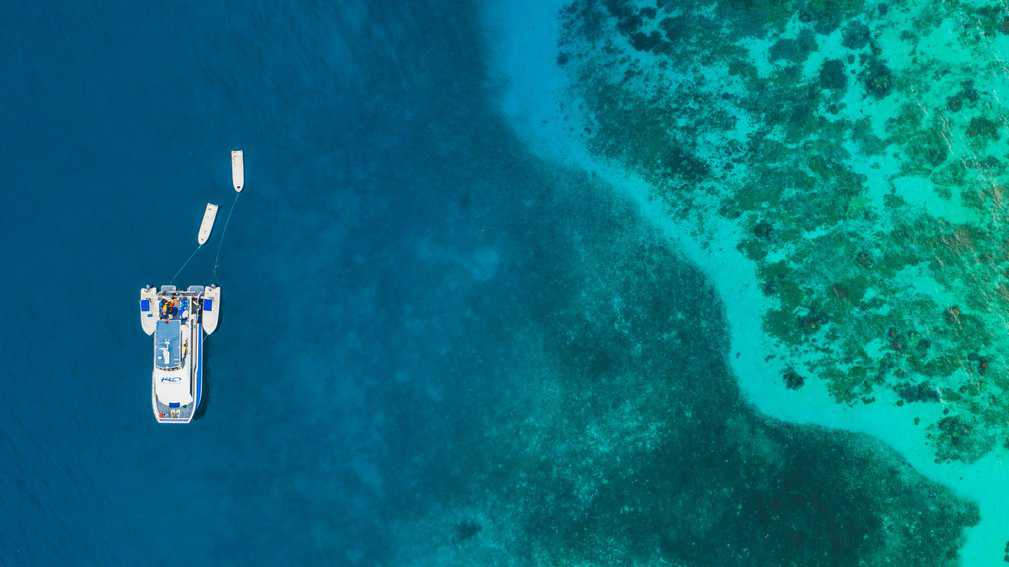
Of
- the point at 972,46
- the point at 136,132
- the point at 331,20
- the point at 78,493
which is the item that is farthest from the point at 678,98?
the point at 78,493

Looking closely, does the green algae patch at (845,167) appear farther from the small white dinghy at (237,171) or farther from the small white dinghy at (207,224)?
the small white dinghy at (207,224)

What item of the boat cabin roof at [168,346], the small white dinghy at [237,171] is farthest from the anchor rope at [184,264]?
the small white dinghy at [237,171]

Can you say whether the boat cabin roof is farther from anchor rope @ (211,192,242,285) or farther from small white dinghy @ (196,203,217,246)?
small white dinghy @ (196,203,217,246)

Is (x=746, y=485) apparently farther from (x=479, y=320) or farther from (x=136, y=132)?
(x=136, y=132)

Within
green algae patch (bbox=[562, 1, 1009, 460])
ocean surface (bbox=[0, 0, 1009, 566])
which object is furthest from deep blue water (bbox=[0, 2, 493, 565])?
green algae patch (bbox=[562, 1, 1009, 460])

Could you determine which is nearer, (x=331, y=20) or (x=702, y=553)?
(x=702, y=553)

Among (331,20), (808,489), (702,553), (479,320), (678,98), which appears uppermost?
(331,20)
